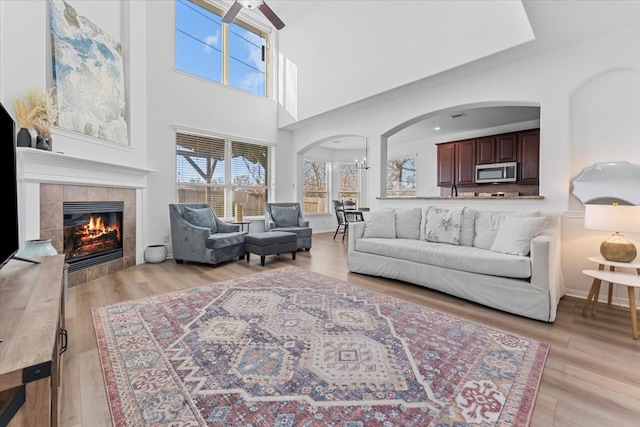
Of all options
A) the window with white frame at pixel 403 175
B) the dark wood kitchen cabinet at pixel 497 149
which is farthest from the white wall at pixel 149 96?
the dark wood kitchen cabinet at pixel 497 149

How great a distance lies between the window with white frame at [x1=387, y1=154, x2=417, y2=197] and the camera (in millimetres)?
8023

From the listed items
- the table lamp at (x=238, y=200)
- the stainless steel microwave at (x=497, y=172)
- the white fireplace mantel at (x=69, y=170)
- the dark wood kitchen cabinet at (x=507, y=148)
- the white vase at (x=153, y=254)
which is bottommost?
the white vase at (x=153, y=254)

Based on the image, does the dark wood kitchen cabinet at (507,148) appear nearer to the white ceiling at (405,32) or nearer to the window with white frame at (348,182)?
the white ceiling at (405,32)

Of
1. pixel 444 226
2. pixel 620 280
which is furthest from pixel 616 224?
pixel 444 226

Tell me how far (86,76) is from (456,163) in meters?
6.92

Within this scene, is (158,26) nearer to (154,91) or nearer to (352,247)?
(154,91)

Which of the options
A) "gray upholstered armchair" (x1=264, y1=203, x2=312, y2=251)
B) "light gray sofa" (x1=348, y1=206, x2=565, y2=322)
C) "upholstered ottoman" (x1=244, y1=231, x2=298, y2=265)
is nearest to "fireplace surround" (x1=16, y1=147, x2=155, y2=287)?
"upholstered ottoman" (x1=244, y1=231, x2=298, y2=265)

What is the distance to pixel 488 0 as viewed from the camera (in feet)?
10.4

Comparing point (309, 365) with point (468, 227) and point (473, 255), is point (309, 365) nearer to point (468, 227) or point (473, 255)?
point (473, 255)

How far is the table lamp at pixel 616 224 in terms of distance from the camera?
2.30 meters

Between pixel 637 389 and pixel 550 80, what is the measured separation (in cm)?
302

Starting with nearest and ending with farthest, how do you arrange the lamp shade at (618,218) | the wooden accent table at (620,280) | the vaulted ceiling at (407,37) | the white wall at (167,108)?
the wooden accent table at (620,280) → the lamp shade at (618,218) → the vaulted ceiling at (407,37) → the white wall at (167,108)

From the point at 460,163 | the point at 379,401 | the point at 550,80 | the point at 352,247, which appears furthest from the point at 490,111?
the point at 379,401

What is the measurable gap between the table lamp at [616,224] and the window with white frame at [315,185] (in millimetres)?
6600
